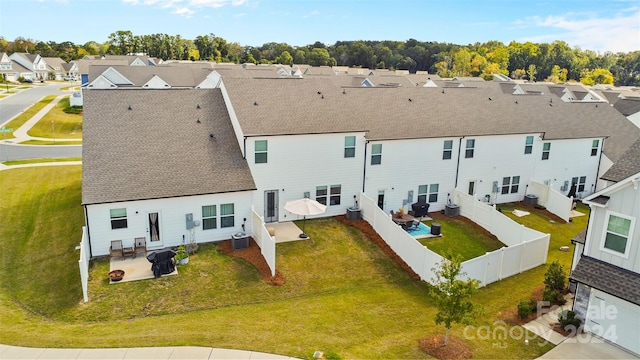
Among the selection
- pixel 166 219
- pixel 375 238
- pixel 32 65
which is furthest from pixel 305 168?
pixel 32 65

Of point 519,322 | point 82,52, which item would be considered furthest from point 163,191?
point 82,52

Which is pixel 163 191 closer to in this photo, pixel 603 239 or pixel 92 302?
pixel 92 302

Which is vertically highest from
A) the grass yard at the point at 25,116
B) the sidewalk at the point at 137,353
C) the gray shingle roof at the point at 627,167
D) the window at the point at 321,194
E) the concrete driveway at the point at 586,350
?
the gray shingle roof at the point at 627,167

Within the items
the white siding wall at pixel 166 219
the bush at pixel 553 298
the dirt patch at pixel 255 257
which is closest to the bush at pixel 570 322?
the bush at pixel 553 298

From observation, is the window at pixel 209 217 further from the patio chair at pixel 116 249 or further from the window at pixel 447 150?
the window at pixel 447 150

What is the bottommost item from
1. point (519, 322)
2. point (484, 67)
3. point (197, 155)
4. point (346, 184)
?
point (519, 322)

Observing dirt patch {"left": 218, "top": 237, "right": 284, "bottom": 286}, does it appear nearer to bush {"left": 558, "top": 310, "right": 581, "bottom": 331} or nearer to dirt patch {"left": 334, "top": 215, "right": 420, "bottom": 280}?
dirt patch {"left": 334, "top": 215, "right": 420, "bottom": 280}
